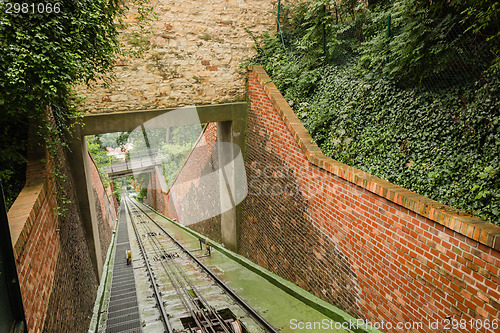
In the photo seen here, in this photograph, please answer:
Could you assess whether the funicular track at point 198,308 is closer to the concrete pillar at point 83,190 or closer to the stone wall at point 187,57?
the concrete pillar at point 83,190

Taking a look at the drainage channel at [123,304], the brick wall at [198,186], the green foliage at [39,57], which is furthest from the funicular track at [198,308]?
the brick wall at [198,186]

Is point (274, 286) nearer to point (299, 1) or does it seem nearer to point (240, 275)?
point (240, 275)

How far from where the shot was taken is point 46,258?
378 centimetres

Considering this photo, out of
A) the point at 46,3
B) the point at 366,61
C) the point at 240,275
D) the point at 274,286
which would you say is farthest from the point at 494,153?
the point at 46,3

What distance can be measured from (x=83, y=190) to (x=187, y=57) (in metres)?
4.15

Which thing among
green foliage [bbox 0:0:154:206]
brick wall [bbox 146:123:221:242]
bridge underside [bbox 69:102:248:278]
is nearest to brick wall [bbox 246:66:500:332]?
bridge underside [bbox 69:102:248:278]

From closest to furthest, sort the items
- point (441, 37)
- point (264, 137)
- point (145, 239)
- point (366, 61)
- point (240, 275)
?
point (441, 37) → point (366, 61) → point (240, 275) → point (264, 137) → point (145, 239)

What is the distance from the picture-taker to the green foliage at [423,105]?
3.56 meters

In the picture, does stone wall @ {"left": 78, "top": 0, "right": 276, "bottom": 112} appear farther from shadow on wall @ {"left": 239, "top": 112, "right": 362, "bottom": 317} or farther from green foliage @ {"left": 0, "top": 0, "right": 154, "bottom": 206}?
green foliage @ {"left": 0, "top": 0, "right": 154, "bottom": 206}

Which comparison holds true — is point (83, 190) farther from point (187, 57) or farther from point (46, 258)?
point (187, 57)

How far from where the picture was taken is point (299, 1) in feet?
28.1

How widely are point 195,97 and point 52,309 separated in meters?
5.61

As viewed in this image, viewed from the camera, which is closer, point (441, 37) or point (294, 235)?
point (441, 37)

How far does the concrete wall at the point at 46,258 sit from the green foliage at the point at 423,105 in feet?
14.4
